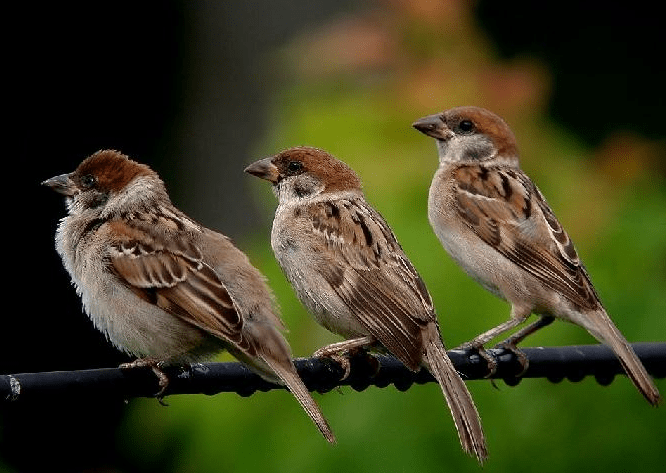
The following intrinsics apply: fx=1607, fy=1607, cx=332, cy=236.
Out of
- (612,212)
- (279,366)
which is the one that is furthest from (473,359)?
(612,212)

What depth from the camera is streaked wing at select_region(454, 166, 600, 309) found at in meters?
6.72

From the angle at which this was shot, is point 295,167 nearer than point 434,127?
Yes

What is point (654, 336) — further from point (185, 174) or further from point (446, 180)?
point (185, 174)

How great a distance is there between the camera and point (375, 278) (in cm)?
583

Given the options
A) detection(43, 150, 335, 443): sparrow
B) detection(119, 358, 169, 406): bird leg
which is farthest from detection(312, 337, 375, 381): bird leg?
detection(119, 358, 169, 406): bird leg

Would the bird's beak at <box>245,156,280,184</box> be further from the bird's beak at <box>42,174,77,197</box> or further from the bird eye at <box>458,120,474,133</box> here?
the bird eye at <box>458,120,474,133</box>

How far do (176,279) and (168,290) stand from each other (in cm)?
5

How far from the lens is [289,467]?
7082mm

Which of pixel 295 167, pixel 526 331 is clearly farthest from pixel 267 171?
pixel 526 331

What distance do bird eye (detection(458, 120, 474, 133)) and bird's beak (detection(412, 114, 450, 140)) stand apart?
2.9 inches

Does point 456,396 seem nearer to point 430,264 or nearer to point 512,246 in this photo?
point 512,246

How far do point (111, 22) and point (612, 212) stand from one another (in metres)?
4.49

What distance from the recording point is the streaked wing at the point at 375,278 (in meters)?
5.60

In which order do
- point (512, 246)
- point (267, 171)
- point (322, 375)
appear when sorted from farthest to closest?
point (512, 246)
point (267, 171)
point (322, 375)
